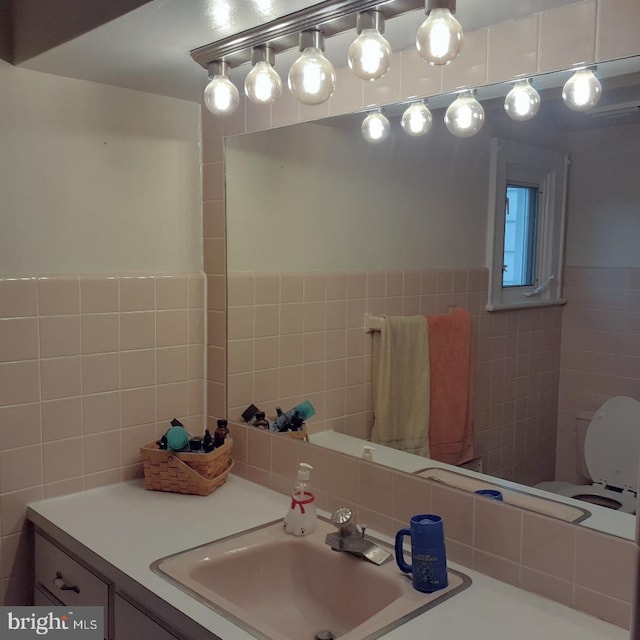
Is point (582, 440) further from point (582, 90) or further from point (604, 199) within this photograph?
point (582, 90)

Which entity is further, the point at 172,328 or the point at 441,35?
the point at 172,328

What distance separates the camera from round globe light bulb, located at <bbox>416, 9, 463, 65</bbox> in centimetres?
116

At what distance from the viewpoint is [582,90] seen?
120 centimetres

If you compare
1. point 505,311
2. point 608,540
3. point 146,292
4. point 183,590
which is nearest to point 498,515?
point 608,540

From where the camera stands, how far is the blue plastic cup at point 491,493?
4.38 ft

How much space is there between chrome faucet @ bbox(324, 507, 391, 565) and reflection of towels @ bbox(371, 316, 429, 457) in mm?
237

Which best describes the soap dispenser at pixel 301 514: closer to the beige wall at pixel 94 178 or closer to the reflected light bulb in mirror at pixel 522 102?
the beige wall at pixel 94 178

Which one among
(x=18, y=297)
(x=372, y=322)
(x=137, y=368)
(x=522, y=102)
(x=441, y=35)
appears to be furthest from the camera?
(x=137, y=368)

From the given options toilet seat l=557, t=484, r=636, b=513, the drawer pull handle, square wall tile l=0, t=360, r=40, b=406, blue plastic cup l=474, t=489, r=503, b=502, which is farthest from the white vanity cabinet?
toilet seat l=557, t=484, r=636, b=513

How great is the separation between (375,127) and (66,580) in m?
1.30

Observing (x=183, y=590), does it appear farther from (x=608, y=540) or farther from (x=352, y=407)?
(x=608, y=540)

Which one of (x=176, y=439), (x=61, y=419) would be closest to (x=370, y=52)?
(x=176, y=439)

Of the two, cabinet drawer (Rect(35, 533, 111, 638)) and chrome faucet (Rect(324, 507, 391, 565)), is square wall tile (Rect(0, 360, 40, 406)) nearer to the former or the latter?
cabinet drawer (Rect(35, 533, 111, 638))

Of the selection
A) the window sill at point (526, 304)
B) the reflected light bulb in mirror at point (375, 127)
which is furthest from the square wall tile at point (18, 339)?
the window sill at point (526, 304)
